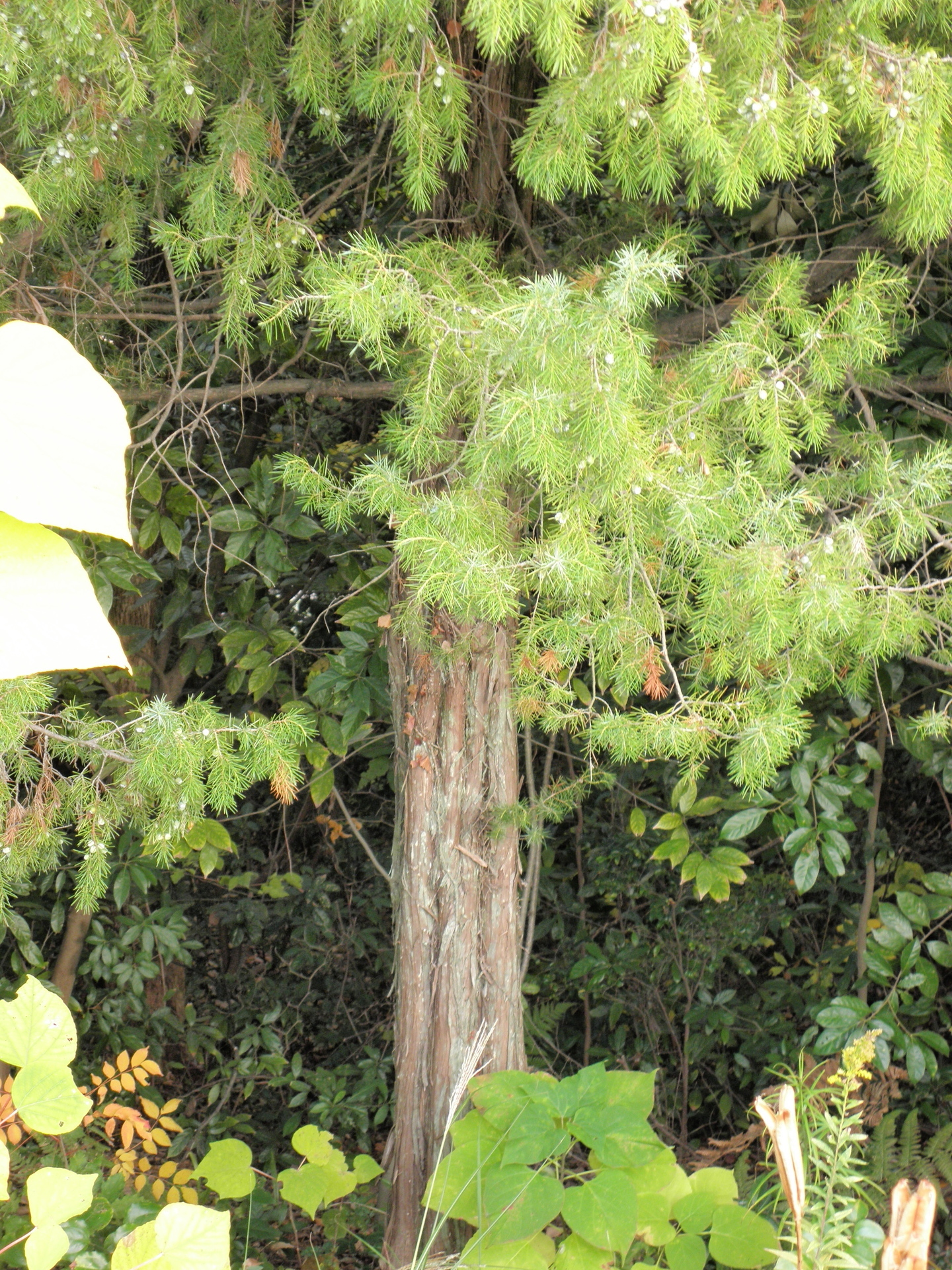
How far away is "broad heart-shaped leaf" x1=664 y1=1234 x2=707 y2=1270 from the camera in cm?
126

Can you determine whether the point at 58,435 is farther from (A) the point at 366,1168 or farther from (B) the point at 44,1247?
(A) the point at 366,1168

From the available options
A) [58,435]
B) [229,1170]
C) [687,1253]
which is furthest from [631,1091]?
[58,435]

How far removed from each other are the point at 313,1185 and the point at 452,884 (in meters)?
0.54

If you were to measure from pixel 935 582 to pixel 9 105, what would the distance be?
1724mm

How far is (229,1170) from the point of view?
1.71 meters

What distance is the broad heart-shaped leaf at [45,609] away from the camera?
187mm

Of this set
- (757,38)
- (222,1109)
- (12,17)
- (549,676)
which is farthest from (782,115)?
(222,1109)

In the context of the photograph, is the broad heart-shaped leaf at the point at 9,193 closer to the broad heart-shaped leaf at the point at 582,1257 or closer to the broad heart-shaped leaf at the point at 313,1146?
the broad heart-shaped leaf at the point at 582,1257

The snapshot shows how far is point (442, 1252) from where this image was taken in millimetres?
1526

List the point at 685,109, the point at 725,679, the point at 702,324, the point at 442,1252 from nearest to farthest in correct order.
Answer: the point at 685,109
the point at 725,679
the point at 442,1252
the point at 702,324

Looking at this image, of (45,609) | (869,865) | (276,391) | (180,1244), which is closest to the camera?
(45,609)

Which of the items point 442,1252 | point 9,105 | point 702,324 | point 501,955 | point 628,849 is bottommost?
point 628,849

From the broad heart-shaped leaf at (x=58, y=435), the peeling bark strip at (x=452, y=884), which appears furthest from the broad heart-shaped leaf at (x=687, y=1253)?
the broad heart-shaped leaf at (x=58, y=435)

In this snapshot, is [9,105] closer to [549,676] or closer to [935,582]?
[549,676]
